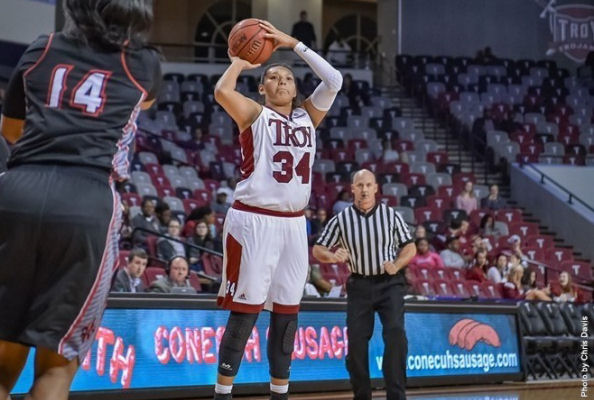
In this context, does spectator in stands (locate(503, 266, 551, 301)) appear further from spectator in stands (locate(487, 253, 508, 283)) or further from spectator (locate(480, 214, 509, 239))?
spectator (locate(480, 214, 509, 239))

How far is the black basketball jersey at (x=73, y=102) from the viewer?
317 centimetres

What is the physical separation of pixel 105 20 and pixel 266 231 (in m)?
2.59

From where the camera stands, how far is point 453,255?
15.8 meters

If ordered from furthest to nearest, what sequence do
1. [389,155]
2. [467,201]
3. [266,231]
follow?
[389,155] < [467,201] < [266,231]

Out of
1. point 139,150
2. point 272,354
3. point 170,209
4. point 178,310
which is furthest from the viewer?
point 139,150

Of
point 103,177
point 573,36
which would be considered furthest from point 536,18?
point 103,177

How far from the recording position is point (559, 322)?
41.9 feet

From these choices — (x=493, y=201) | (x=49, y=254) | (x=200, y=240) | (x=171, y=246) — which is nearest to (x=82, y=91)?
(x=49, y=254)

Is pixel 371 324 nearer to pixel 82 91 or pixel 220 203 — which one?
pixel 82 91

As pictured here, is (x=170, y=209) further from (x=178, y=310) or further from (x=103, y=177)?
(x=103, y=177)

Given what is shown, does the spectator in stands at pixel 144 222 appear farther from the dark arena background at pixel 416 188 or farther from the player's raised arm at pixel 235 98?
the player's raised arm at pixel 235 98

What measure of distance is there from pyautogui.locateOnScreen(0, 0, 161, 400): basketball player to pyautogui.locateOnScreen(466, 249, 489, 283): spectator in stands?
12.2m

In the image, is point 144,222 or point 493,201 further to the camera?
point 493,201

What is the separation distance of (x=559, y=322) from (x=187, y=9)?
63.9 feet
